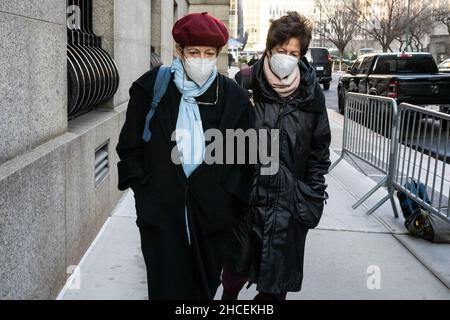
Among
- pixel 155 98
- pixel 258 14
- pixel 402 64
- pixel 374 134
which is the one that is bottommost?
pixel 374 134

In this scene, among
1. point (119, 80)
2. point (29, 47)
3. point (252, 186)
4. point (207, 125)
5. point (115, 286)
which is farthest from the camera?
point (119, 80)

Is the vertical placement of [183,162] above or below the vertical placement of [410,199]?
A: above

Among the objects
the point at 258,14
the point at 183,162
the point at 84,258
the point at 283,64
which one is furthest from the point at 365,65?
the point at 258,14

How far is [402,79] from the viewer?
1352 centimetres

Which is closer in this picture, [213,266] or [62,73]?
[213,266]

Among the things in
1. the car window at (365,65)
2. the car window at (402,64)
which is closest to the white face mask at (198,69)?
the car window at (402,64)

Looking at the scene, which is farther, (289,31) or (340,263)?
(340,263)

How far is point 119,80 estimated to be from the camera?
243 inches

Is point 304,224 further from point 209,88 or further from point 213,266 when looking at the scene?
point 209,88

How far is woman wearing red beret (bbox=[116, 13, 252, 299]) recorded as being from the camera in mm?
2715

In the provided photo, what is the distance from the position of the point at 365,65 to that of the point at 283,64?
1455cm

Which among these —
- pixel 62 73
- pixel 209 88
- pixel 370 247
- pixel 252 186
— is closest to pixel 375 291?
pixel 370 247

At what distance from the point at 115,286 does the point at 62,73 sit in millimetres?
1491

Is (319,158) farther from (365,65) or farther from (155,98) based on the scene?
(365,65)
